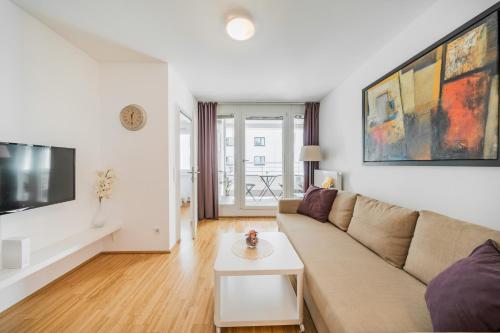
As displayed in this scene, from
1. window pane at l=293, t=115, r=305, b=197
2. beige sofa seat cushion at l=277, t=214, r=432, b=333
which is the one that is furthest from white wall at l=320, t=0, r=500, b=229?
window pane at l=293, t=115, r=305, b=197

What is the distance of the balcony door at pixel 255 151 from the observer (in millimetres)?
4281

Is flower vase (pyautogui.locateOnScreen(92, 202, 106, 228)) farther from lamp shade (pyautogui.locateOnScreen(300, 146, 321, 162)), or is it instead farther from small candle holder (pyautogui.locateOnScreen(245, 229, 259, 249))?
lamp shade (pyautogui.locateOnScreen(300, 146, 321, 162))

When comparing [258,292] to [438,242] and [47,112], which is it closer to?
[438,242]

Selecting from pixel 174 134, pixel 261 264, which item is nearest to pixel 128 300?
pixel 261 264

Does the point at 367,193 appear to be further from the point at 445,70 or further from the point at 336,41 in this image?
the point at 336,41

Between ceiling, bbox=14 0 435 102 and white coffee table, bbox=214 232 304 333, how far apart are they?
1991mm

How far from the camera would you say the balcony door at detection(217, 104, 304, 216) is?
14.0 feet

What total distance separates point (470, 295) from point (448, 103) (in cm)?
126

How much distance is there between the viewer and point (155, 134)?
8.68 feet

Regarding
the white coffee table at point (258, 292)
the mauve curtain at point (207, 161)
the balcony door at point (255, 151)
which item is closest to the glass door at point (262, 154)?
the balcony door at point (255, 151)

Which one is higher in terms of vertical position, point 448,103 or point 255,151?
point 448,103

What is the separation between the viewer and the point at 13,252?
57.2 inches

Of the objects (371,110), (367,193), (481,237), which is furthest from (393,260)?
(371,110)

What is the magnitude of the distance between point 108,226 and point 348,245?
8.73ft
